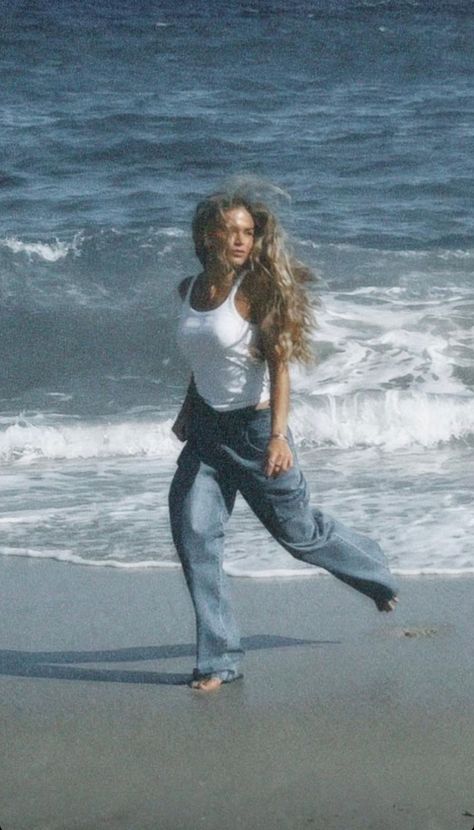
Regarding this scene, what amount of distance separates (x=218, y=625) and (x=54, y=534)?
7.01 ft

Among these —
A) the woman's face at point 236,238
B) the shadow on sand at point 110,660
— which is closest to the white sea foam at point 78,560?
the shadow on sand at point 110,660

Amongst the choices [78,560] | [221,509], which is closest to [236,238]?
[221,509]

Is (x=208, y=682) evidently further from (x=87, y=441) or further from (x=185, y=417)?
(x=87, y=441)

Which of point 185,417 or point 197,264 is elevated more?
point 185,417

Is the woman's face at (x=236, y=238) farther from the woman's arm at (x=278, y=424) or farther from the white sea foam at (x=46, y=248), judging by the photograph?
the white sea foam at (x=46, y=248)

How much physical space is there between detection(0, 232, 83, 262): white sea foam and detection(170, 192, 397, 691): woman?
31.7ft

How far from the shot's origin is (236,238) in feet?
14.3

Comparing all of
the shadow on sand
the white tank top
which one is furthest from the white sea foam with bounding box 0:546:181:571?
the white tank top

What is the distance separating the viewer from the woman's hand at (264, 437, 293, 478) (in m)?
4.38

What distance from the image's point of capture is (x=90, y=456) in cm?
889

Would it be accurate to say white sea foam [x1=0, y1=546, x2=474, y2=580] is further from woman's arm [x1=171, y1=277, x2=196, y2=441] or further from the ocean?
woman's arm [x1=171, y1=277, x2=196, y2=441]

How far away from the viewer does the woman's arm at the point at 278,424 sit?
436cm

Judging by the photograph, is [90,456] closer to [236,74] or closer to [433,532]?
[433,532]

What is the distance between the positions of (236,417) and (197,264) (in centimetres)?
950
